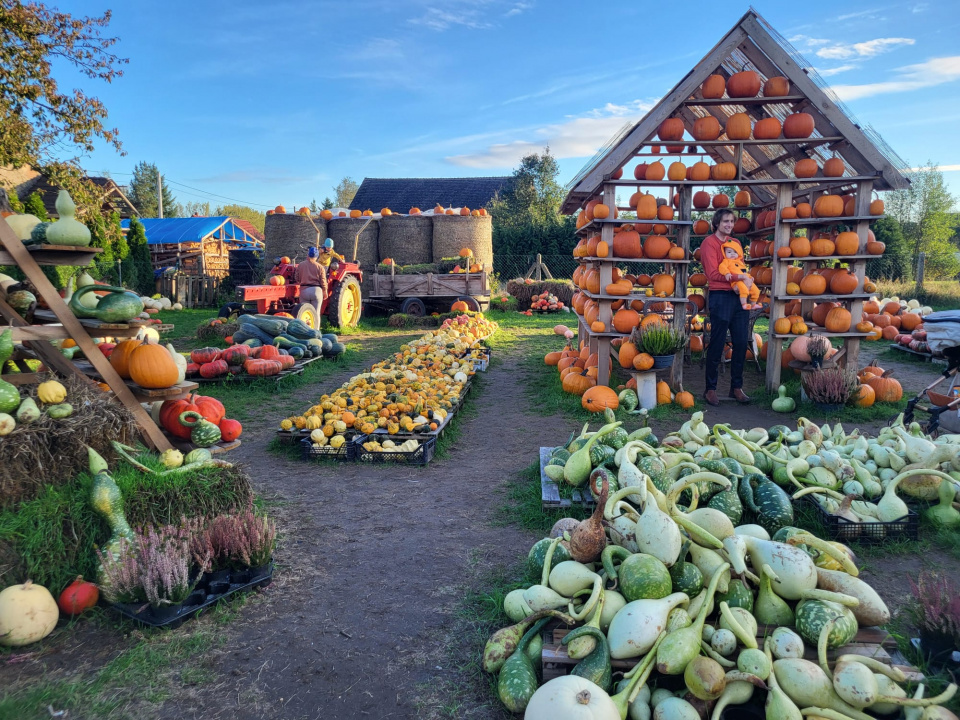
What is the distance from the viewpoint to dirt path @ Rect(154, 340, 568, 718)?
264 cm

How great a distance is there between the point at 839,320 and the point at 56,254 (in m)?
8.27

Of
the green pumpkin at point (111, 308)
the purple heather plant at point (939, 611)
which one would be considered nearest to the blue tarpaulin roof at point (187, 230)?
the green pumpkin at point (111, 308)

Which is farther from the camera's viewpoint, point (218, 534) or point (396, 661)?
point (218, 534)

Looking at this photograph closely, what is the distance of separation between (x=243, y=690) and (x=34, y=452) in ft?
6.18

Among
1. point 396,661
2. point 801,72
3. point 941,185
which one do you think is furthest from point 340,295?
point 941,185

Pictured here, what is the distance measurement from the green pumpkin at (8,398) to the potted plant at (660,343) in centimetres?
605

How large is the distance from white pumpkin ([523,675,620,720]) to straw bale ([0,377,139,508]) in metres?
3.01

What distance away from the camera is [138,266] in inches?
839

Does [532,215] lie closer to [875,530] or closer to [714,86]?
[714,86]

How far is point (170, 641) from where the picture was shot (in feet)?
9.77

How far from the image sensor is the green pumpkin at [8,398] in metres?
3.39

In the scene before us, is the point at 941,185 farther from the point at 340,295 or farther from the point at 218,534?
the point at 218,534

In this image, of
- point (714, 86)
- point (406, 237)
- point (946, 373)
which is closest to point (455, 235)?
point (406, 237)

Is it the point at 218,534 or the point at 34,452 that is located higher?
the point at 34,452
